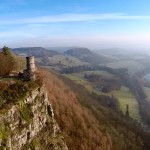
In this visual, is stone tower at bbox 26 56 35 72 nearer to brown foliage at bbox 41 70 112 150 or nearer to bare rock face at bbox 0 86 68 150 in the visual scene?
bare rock face at bbox 0 86 68 150

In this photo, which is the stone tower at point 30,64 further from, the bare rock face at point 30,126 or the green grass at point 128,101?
the green grass at point 128,101

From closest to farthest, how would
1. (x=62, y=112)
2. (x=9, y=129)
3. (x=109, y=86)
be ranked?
(x=9, y=129)
(x=62, y=112)
(x=109, y=86)

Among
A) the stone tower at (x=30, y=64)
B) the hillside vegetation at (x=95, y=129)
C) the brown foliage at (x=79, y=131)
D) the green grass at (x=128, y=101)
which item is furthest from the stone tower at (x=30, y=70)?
the green grass at (x=128, y=101)

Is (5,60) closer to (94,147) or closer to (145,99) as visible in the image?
(94,147)

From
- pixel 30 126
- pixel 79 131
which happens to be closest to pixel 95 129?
pixel 79 131

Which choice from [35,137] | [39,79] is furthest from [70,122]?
[35,137]
